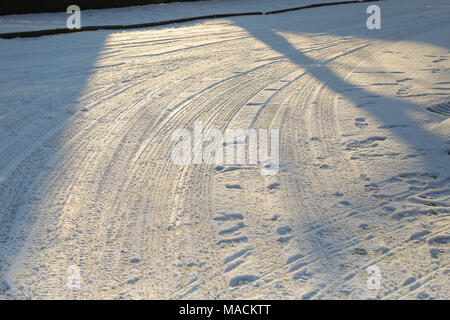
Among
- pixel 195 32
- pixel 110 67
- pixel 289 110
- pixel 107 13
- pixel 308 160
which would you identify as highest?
pixel 107 13

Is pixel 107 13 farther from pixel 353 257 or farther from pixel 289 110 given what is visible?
pixel 353 257

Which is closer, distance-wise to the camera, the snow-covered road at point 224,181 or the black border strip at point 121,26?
the snow-covered road at point 224,181

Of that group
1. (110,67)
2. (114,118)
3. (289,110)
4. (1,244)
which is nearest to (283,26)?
(110,67)

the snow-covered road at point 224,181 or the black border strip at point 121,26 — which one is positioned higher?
the black border strip at point 121,26

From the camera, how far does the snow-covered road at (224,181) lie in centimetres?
265

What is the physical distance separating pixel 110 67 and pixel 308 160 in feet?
13.3

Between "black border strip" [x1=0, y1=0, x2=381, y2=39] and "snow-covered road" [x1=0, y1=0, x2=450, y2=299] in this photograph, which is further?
"black border strip" [x1=0, y1=0, x2=381, y2=39]

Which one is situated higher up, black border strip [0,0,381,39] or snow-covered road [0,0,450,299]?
black border strip [0,0,381,39]

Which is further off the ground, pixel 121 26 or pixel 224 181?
pixel 121 26

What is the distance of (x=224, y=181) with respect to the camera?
3.72 m

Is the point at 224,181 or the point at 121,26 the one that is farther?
the point at 121,26

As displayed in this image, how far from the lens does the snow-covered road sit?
2646 millimetres

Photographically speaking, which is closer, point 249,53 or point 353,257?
point 353,257

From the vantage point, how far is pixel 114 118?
5.03 metres
